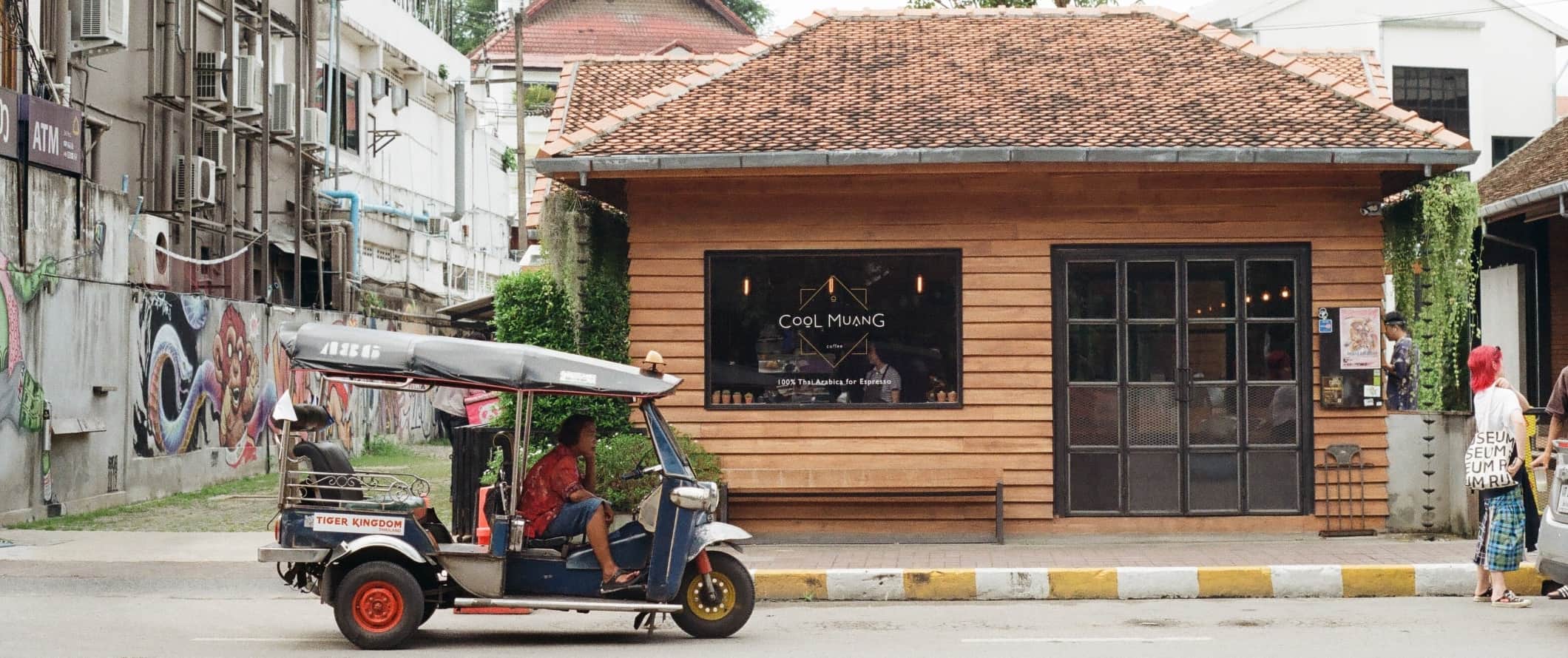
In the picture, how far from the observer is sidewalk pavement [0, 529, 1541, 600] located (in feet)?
38.5

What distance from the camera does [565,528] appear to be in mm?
9711

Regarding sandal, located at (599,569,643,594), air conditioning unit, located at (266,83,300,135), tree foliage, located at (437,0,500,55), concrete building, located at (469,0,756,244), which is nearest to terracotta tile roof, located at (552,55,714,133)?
sandal, located at (599,569,643,594)

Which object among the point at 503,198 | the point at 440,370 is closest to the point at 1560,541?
the point at 440,370

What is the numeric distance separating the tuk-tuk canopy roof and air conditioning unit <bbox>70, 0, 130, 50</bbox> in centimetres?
1145

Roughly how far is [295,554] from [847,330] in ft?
19.6

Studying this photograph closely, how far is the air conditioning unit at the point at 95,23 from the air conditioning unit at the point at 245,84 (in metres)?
4.58

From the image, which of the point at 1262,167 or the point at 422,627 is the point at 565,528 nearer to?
the point at 422,627

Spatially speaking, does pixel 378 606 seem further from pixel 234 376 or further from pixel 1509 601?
pixel 234 376

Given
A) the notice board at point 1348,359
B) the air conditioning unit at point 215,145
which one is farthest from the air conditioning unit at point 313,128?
the notice board at point 1348,359

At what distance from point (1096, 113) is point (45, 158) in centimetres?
1049

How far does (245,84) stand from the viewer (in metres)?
24.4

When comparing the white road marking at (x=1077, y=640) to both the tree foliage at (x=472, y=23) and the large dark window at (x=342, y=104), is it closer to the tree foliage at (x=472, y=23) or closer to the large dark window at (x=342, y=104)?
the large dark window at (x=342, y=104)

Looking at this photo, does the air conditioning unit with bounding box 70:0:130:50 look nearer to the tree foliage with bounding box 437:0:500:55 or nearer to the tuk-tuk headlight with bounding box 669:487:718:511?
the tuk-tuk headlight with bounding box 669:487:718:511

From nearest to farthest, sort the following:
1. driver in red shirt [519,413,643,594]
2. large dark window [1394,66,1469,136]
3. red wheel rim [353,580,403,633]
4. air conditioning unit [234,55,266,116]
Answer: red wheel rim [353,580,403,633]
driver in red shirt [519,413,643,594]
air conditioning unit [234,55,266,116]
large dark window [1394,66,1469,136]
